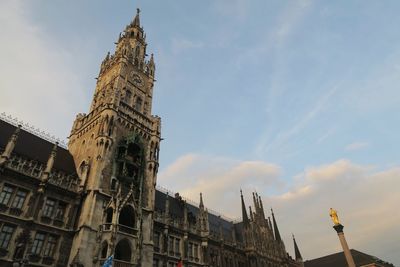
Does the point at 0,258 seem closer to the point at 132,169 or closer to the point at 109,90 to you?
the point at 132,169

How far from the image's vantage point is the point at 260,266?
162 feet

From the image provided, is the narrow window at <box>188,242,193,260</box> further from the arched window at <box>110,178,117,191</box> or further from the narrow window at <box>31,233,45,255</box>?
the narrow window at <box>31,233,45,255</box>

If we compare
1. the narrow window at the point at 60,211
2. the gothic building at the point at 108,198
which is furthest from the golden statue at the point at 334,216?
the narrow window at the point at 60,211

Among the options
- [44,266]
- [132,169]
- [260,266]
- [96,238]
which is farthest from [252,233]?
[44,266]

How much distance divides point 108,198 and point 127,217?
328 cm

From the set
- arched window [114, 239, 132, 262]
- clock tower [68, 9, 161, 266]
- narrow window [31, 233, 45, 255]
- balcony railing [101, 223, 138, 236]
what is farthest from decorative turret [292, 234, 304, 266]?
narrow window [31, 233, 45, 255]

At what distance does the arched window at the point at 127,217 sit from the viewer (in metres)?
32.7

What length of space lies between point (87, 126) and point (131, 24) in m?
26.1

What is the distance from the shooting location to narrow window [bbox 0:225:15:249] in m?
24.1

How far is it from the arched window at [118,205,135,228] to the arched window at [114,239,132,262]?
2299 mm

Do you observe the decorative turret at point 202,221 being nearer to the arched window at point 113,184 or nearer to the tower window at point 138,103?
the arched window at point 113,184

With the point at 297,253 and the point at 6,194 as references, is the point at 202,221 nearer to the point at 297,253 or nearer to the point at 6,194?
the point at 6,194

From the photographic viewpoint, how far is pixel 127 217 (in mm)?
33125

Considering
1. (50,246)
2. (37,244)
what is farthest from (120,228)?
(37,244)
